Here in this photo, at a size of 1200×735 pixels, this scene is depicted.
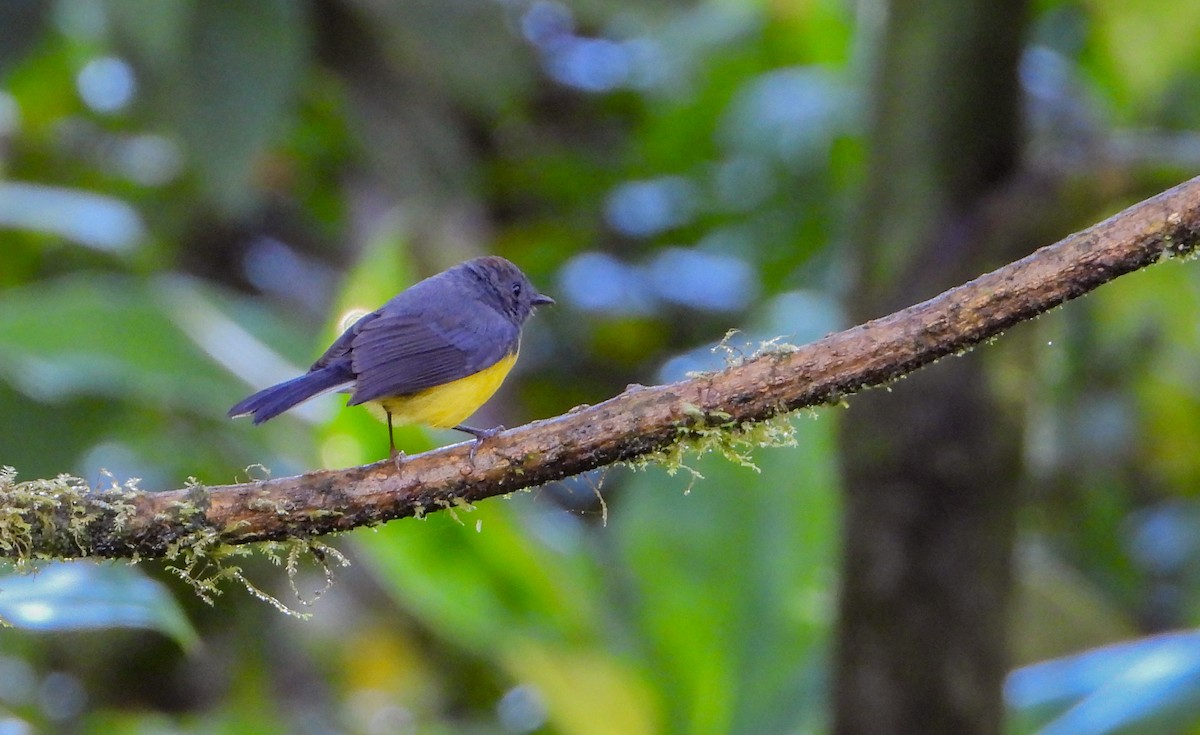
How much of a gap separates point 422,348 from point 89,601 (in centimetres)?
86

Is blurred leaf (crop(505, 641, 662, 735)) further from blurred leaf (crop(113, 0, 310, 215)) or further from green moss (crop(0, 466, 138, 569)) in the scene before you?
blurred leaf (crop(113, 0, 310, 215))

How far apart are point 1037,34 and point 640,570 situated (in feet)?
11.9

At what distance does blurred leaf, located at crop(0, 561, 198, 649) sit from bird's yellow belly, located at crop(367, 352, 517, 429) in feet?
2.23

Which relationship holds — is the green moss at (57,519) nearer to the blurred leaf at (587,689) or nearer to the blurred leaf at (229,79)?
the blurred leaf at (587,689)

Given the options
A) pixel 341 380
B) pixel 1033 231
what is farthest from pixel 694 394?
pixel 1033 231

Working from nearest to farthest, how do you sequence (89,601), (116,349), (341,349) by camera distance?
(89,601)
(341,349)
(116,349)

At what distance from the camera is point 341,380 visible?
2465 mm

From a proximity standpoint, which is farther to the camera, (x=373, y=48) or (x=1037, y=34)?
(x=1037, y=34)

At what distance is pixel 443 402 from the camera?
2.67m

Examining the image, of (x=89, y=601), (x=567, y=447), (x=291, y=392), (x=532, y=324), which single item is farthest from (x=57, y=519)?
(x=532, y=324)

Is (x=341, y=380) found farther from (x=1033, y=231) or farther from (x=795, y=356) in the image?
(x=1033, y=231)

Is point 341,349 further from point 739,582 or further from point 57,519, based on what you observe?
point 739,582

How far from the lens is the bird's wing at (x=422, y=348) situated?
2451 mm

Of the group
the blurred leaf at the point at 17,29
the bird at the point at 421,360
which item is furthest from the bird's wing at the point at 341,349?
the blurred leaf at the point at 17,29
